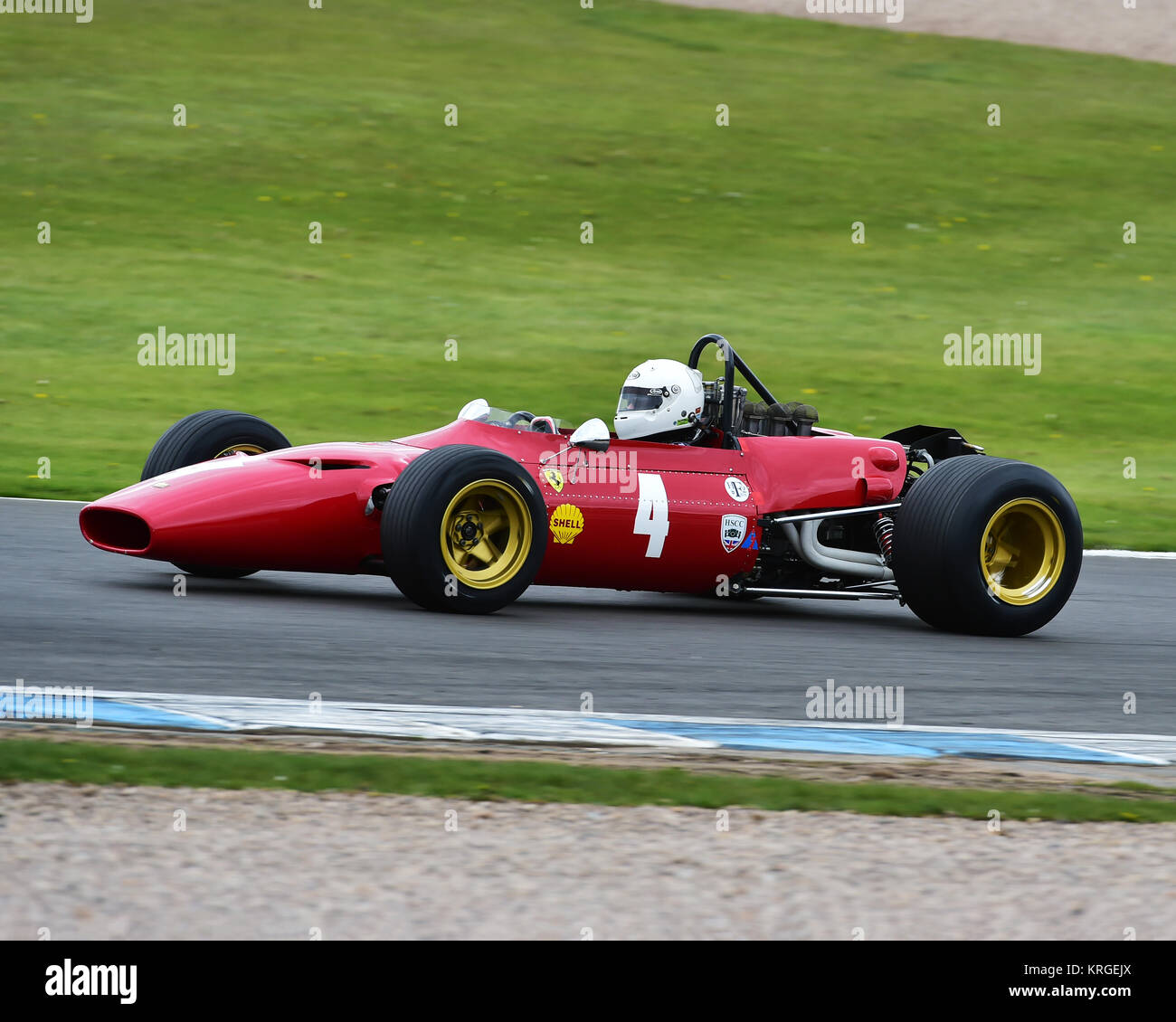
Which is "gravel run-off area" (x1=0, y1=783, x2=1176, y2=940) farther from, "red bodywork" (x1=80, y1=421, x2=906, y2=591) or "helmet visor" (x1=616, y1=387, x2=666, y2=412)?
"helmet visor" (x1=616, y1=387, x2=666, y2=412)

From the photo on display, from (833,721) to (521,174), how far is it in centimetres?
2606

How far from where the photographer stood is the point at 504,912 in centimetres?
452

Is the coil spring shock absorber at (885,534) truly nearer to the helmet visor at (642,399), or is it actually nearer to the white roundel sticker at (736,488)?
the white roundel sticker at (736,488)

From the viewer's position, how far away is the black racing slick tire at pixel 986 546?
940cm

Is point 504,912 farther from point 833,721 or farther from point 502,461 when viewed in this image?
point 502,461

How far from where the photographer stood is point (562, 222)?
3022cm

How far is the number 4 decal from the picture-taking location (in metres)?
9.38

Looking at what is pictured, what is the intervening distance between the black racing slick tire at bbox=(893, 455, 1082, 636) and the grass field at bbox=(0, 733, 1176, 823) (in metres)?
3.42

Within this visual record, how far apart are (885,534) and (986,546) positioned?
1.99ft

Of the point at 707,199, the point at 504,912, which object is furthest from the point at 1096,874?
the point at 707,199

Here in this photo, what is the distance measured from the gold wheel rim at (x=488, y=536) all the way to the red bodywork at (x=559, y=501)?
23cm
